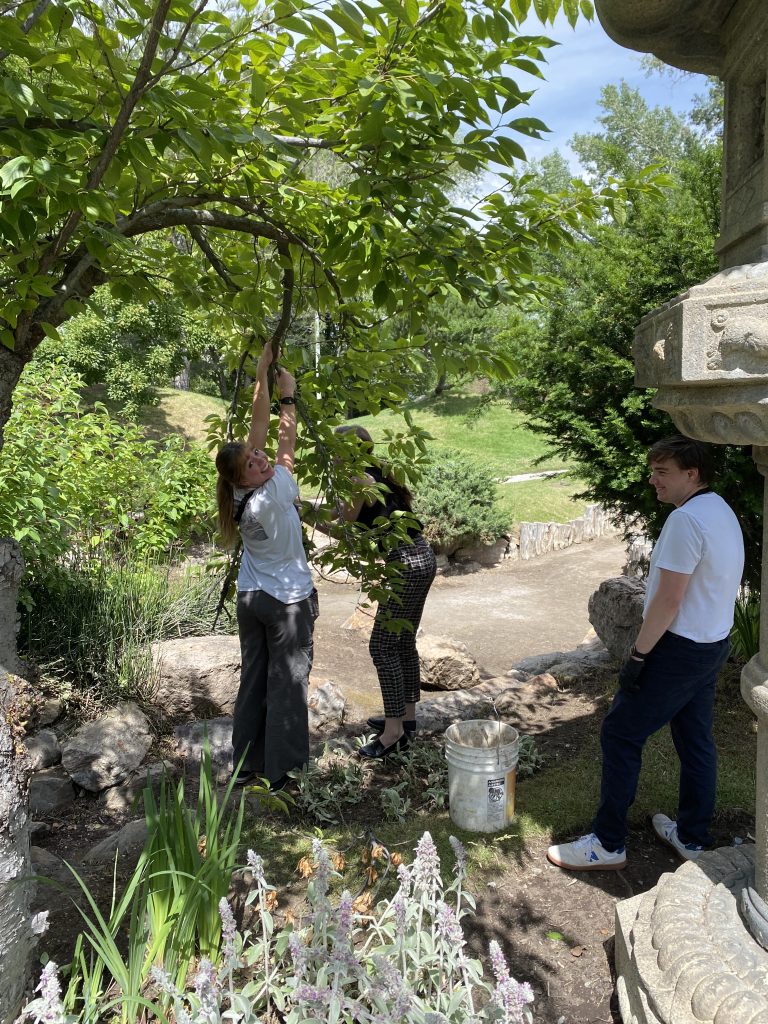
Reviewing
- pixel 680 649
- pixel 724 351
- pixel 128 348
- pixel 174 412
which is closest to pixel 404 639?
pixel 680 649

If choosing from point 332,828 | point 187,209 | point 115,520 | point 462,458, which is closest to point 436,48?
point 187,209

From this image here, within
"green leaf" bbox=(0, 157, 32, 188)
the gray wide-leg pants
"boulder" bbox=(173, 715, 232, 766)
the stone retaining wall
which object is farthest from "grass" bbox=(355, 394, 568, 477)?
"green leaf" bbox=(0, 157, 32, 188)

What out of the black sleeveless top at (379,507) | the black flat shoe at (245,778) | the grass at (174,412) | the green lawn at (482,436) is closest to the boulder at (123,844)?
the black flat shoe at (245,778)

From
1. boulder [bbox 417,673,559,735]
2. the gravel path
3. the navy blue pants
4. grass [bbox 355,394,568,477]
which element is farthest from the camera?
grass [bbox 355,394,568,477]

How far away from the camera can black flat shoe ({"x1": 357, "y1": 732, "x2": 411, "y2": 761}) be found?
438 centimetres

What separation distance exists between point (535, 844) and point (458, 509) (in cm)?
857

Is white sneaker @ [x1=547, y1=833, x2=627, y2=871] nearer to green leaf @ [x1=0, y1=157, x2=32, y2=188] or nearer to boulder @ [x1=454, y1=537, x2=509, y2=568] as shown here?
green leaf @ [x1=0, y1=157, x2=32, y2=188]

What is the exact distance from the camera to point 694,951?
2119 millimetres

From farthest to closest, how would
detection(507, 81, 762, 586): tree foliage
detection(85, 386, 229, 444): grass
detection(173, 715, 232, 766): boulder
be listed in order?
1. detection(85, 386, 229, 444): grass
2. detection(507, 81, 762, 586): tree foliage
3. detection(173, 715, 232, 766): boulder

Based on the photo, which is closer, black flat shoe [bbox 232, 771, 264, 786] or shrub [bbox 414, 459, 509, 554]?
black flat shoe [bbox 232, 771, 264, 786]

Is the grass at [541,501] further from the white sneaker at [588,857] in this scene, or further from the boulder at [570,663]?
the white sneaker at [588,857]

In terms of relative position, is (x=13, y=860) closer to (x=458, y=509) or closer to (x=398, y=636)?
(x=398, y=636)

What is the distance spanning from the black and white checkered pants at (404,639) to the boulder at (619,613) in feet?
6.82

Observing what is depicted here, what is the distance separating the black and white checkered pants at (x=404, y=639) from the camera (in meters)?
4.26
